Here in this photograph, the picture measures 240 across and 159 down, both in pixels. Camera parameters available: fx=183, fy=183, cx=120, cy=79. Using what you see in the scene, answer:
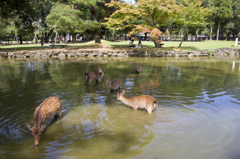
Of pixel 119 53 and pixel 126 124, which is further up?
pixel 119 53

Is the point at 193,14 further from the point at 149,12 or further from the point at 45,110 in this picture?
the point at 45,110

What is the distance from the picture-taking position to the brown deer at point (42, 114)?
3.93 meters

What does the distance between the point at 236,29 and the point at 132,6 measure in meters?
48.7

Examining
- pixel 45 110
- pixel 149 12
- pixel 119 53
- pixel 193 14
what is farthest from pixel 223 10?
pixel 45 110

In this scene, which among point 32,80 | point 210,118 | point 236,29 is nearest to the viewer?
point 210,118

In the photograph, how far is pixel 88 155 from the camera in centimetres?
386

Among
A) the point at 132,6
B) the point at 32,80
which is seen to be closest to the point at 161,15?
the point at 132,6

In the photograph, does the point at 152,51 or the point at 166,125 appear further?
the point at 152,51

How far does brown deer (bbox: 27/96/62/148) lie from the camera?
12.9 feet

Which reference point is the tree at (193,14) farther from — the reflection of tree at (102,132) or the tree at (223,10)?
the tree at (223,10)

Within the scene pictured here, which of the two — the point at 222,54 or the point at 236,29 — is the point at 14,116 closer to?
the point at 222,54

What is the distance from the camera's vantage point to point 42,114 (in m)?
Result: 4.53

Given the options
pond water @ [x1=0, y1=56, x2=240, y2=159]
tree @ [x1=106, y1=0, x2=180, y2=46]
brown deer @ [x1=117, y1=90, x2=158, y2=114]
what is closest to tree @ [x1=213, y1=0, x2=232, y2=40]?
tree @ [x1=106, y1=0, x2=180, y2=46]

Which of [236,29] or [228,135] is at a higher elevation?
[236,29]
